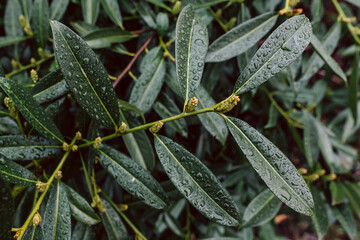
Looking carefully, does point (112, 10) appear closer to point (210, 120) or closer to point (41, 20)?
point (41, 20)

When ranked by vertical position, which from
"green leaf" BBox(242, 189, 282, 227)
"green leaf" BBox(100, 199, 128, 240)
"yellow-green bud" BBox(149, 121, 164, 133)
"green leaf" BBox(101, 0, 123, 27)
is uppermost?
"green leaf" BBox(101, 0, 123, 27)

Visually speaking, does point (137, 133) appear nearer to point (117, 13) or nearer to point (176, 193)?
point (176, 193)

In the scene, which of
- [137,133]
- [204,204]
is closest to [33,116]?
[137,133]

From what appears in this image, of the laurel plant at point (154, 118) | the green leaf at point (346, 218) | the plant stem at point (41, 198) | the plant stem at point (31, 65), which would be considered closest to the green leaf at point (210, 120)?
the laurel plant at point (154, 118)

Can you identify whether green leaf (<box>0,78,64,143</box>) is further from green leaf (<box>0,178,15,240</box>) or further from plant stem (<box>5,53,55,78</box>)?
plant stem (<box>5,53,55,78</box>)

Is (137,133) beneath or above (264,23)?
beneath

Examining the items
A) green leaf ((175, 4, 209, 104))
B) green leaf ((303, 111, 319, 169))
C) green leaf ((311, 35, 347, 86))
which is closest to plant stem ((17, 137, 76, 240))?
green leaf ((175, 4, 209, 104))
